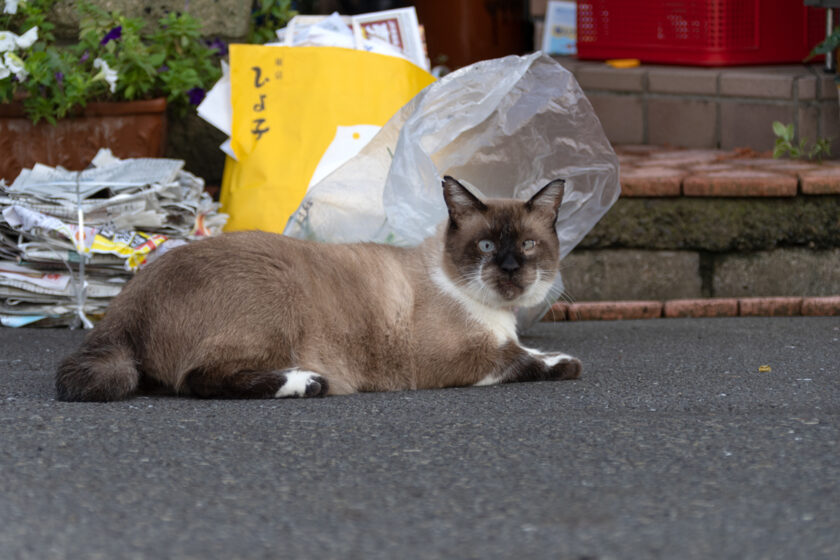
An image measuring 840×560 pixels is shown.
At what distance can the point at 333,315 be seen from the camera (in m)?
3.10

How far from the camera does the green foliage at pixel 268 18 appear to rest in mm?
5344

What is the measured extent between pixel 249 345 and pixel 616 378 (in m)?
1.15

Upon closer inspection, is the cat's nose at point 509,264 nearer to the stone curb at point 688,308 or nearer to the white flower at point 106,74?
the stone curb at point 688,308

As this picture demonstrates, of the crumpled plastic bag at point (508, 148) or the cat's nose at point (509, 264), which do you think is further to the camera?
the crumpled plastic bag at point (508, 148)

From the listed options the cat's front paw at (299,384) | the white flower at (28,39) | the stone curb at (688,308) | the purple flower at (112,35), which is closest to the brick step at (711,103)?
the stone curb at (688,308)

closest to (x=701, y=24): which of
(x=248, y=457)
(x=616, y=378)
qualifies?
(x=616, y=378)

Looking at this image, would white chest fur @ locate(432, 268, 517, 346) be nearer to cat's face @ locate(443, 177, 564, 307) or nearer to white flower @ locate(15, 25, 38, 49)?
cat's face @ locate(443, 177, 564, 307)

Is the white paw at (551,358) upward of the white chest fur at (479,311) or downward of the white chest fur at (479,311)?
downward

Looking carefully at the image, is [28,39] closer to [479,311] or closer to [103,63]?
[103,63]

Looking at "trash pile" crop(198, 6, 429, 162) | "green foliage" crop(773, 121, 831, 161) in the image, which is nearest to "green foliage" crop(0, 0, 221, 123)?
"trash pile" crop(198, 6, 429, 162)

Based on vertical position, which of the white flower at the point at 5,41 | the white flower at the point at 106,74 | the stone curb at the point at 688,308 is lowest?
the stone curb at the point at 688,308

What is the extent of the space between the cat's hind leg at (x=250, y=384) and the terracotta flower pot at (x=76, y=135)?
2161mm

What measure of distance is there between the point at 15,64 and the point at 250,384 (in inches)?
93.2

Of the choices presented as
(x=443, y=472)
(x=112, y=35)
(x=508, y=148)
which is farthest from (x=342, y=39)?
(x=443, y=472)
